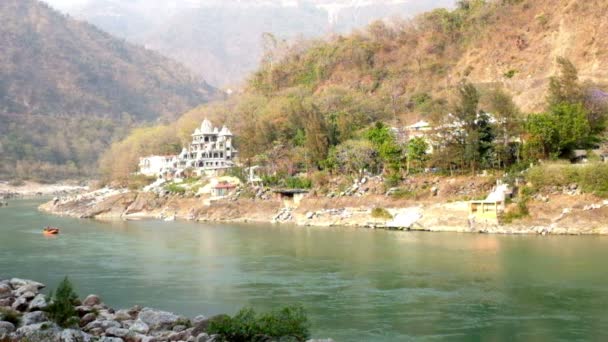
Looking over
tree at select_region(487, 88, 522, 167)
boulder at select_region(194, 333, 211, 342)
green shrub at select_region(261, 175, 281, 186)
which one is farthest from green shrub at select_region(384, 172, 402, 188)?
boulder at select_region(194, 333, 211, 342)

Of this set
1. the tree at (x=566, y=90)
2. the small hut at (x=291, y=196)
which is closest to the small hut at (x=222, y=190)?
the small hut at (x=291, y=196)

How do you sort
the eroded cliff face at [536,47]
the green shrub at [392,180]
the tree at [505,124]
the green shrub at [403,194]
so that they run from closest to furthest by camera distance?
the tree at [505,124]
the green shrub at [403,194]
the green shrub at [392,180]
the eroded cliff face at [536,47]

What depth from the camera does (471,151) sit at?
36906 mm

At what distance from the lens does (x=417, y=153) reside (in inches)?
1598

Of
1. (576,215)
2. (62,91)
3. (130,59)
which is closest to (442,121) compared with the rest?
(576,215)

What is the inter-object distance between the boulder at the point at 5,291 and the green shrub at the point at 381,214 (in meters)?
21.7

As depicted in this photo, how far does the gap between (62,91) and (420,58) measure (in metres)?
105

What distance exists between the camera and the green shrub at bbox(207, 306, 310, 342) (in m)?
14.2

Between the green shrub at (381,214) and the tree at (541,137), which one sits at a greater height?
the tree at (541,137)

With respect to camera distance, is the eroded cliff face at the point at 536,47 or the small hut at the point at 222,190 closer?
the small hut at the point at 222,190

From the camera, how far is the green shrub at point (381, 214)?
3747cm

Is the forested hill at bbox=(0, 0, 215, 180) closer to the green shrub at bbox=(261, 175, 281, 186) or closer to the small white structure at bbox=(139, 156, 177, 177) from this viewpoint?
the small white structure at bbox=(139, 156, 177, 177)

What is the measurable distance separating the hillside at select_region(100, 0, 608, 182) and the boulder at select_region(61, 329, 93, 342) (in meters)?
26.8

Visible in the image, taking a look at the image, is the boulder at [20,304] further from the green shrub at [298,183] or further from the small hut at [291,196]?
the green shrub at [298,183]
